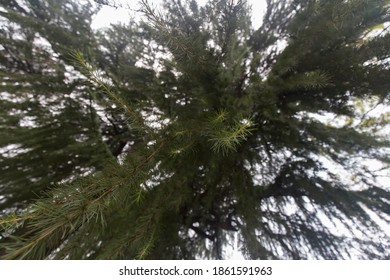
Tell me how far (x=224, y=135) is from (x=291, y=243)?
5.93 ft

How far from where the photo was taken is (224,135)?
3.61 ft

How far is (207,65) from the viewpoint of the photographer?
71.7 inches

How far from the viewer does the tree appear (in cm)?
155

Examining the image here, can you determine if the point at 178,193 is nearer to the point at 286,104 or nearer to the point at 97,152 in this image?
the point at 97,152

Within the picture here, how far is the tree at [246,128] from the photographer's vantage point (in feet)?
5.10

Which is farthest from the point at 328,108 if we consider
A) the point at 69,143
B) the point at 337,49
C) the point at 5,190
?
the point at 5,190

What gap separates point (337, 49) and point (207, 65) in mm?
948

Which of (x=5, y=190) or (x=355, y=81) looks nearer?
(x=355, y=81)

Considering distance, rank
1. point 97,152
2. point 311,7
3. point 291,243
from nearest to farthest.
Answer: point 311,7 < point 97,152 < point 291,243

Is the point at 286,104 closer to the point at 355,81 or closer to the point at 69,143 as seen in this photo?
the point at 355,81

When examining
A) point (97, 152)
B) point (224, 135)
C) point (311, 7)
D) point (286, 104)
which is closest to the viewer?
point (224, 135)

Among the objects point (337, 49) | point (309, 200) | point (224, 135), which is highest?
point (337, 49)

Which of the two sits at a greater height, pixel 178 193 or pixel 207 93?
pixel 207 93

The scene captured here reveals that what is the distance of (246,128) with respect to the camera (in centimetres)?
136
